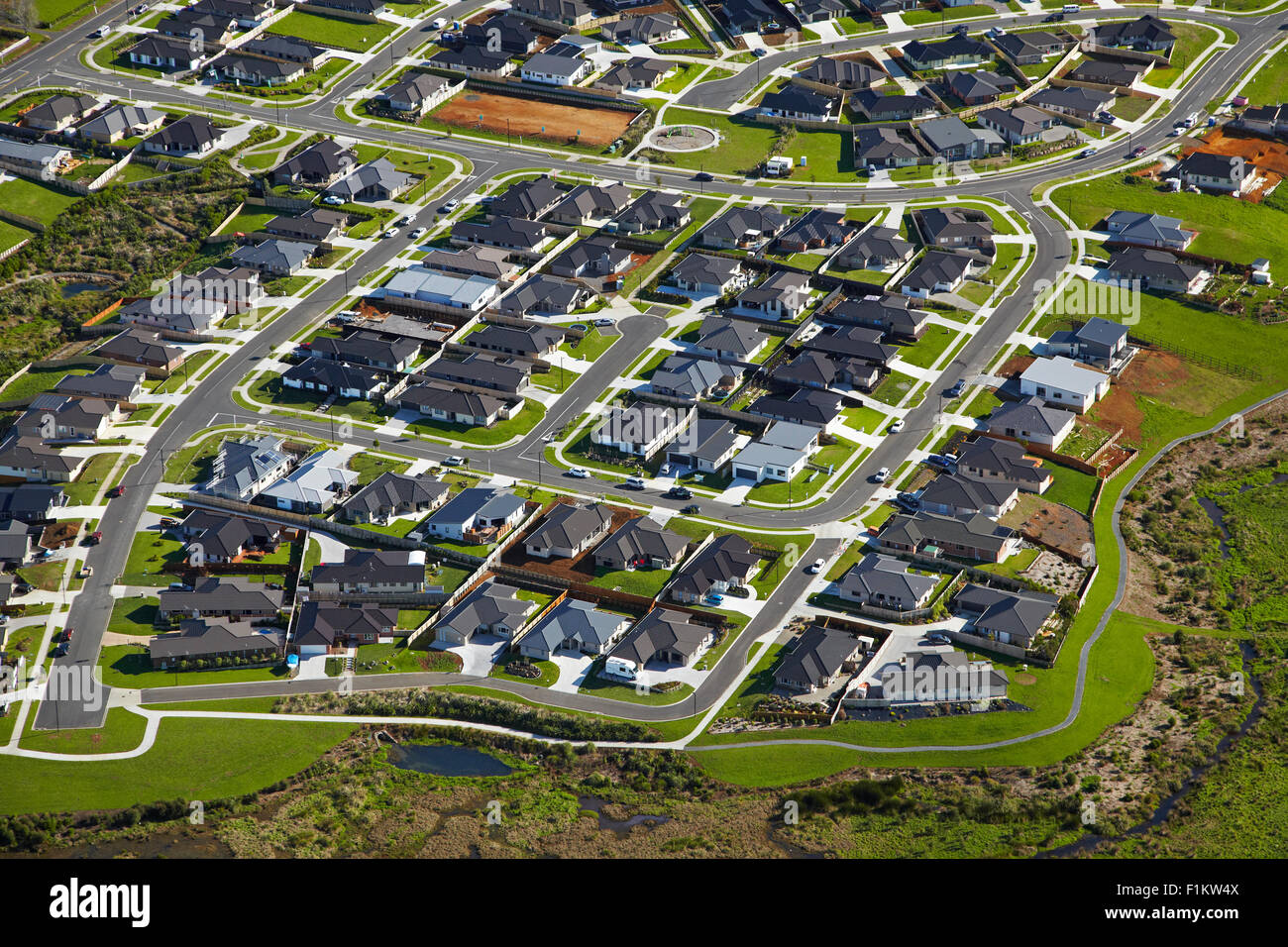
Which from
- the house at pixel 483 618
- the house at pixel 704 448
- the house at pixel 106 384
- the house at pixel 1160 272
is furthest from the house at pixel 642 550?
the house at pixel 1160 272

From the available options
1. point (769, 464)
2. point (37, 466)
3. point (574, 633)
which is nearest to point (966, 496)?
point (769, 464)

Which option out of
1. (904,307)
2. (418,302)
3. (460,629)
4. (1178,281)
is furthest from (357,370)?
(1178,281)

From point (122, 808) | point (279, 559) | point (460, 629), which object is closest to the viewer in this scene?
point (122, 808)

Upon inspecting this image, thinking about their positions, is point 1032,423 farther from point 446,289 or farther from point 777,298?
point 446,289

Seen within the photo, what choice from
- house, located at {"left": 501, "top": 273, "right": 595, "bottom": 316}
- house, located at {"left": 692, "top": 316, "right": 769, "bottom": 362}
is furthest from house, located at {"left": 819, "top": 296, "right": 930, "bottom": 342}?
house, located at {"left": 501, "top": 273, "right": 595, "bottom": 316}

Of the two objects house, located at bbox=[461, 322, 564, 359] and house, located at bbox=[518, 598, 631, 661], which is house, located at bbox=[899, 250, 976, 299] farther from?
house, located at bbox=[518, 598, 631, 661]

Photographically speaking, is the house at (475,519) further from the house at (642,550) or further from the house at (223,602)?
the house at (223,602)

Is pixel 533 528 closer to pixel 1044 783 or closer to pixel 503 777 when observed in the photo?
pixel 503 777

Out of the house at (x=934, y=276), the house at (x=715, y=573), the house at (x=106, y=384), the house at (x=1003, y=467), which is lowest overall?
the house at (x=106, y=384)
